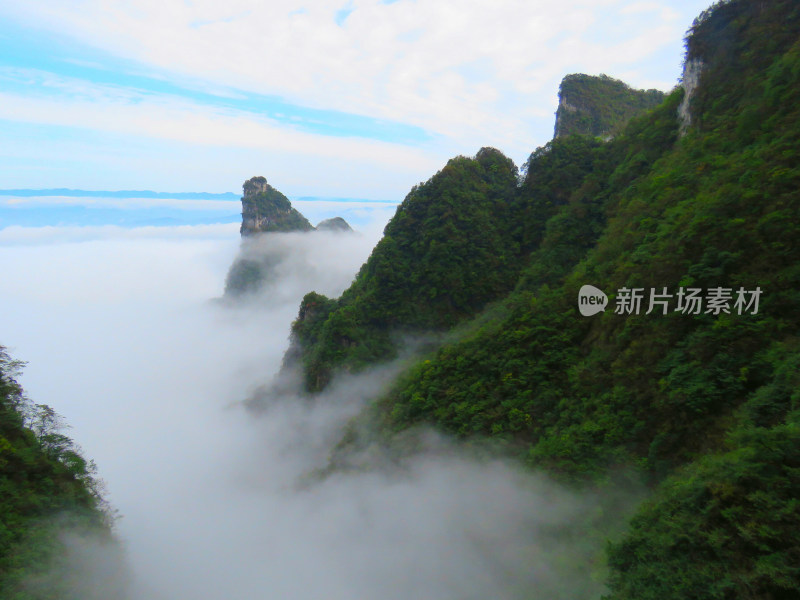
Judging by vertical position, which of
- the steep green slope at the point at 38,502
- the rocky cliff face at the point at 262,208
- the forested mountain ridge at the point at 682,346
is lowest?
the steep green slope at the point at 38,502

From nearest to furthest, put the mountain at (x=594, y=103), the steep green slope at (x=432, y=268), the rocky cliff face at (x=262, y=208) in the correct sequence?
the steep green slope at (x=432, y=268) → the mountain at (x=594, y=103) → the rocky cliff face at (x=262, y=208)

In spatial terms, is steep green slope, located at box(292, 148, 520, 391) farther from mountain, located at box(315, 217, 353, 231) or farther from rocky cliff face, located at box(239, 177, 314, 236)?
mountain, located at box(315, 217, 353, 231)

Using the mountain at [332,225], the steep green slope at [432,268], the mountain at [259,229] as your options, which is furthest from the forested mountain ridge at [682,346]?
the mountain at [332,225]

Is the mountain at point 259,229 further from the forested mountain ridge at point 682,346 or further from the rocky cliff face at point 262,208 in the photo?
the forested mountain ridge at point 682,346

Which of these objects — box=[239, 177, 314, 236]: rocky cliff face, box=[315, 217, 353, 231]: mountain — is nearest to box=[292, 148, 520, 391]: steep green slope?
box=[239, 177, 314, 236]: rocky cliff face

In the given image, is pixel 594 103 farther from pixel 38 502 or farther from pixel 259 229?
pixel 259 229

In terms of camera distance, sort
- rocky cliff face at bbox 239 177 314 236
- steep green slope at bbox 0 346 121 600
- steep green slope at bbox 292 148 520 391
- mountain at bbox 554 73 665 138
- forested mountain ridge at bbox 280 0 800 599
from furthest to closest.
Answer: rocky cliff face at bbox 239 177 314 236, mountain at bbox 554 73 665 138, steep green slope at bbox 292 148 520 391, steep green slope at bbox 0 346 121 600, forested mountain ridge at bbox 280 0 800 599

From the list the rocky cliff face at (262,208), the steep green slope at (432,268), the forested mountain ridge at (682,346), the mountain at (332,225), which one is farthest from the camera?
the mountain at (332,225)
